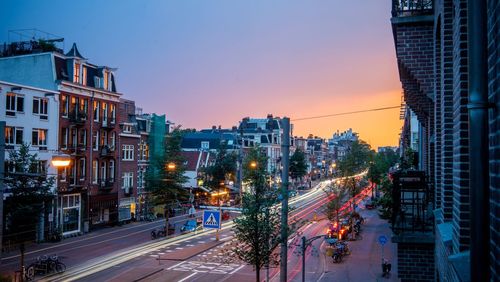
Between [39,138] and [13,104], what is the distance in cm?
380

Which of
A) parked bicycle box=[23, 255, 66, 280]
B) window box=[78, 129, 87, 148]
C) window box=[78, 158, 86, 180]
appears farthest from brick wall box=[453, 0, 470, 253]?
window box=[78, 158, 86, 180]

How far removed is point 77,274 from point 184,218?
29.3m

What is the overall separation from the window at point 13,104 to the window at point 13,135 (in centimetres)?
113

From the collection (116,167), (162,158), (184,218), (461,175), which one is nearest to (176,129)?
(162,158)

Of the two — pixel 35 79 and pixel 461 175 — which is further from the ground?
pixel 35 79

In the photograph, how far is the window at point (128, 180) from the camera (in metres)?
53.2

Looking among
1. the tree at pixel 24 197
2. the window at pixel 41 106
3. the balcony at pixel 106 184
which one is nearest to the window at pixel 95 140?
the balcony at pixel 106 184

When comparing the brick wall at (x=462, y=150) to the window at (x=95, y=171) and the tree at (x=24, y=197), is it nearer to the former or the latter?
the tree at (x=24, y=197)

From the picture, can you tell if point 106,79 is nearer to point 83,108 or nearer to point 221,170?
point 83,108

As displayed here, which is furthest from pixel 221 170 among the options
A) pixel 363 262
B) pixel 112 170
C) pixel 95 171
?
pixel 363 262

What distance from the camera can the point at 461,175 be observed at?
4.88 meters

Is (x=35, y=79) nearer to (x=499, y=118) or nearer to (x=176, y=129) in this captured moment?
(x=176, y=129)

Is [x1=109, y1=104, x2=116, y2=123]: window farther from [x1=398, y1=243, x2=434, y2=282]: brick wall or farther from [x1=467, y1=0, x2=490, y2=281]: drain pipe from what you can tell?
[x1=467, y1=0, x2=490, y2=281]: drain pipe

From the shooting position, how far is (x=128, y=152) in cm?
5409
